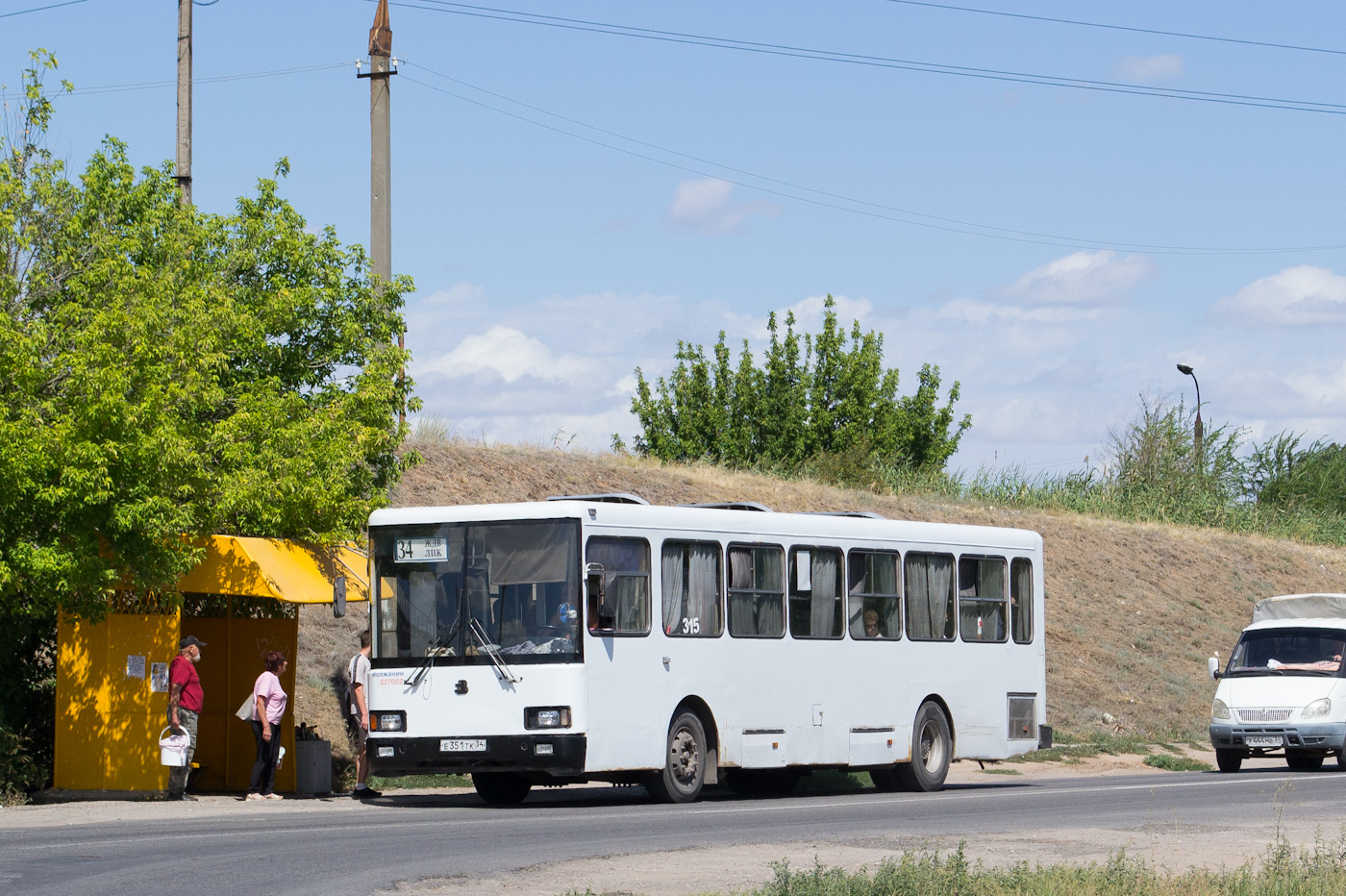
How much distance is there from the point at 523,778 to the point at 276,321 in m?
6.41

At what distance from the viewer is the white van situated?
2509 cm

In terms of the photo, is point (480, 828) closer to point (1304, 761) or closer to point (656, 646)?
point (656, 646)

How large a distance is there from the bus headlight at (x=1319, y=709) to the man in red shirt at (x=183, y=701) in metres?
15.2

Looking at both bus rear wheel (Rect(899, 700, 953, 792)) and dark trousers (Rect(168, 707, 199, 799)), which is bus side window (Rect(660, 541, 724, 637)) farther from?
dark trousers (Rect(168, 707, 199, 799))

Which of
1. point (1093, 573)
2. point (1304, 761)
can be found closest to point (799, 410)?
point (1093, 573)

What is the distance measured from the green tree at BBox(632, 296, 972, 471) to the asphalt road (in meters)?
41.1

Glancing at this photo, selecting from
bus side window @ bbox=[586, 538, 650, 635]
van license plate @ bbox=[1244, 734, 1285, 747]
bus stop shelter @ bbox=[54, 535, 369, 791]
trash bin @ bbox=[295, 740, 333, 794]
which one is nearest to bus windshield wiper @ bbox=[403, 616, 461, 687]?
bus side window @ bbox=[586, 538, 650, 635]

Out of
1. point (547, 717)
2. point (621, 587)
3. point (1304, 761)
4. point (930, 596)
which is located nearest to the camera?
point (547, 717)

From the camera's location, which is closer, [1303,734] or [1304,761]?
[1303,734]

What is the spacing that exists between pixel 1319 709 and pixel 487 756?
531 inches

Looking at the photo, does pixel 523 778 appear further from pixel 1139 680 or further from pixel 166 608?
pixel 1139 680

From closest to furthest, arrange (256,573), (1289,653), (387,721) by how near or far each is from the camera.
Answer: (387,721) < (256,573) < (1289,653)

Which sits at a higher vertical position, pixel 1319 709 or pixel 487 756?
pixel 487 756

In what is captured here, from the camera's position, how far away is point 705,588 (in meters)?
18.4
